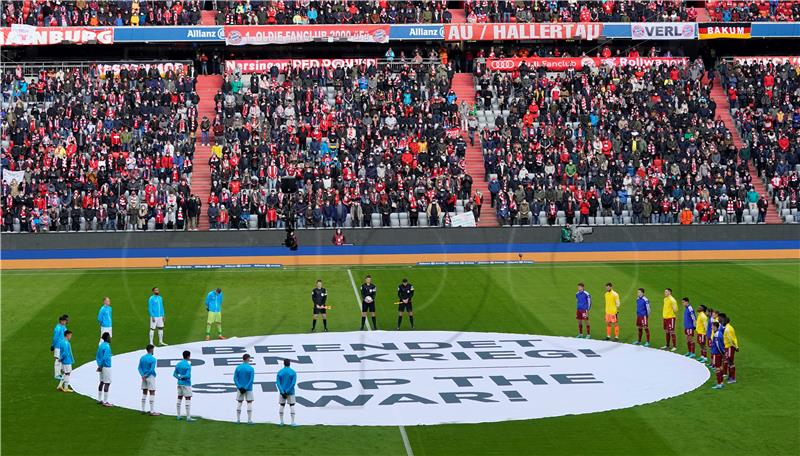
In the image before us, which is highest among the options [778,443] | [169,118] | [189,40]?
[189,40]

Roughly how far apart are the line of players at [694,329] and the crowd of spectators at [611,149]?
795 inches

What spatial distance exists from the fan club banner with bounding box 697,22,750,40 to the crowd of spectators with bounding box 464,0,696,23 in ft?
3.59

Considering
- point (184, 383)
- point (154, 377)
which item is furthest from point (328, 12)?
point (184, 383)

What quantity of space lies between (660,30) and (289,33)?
67.4 feet

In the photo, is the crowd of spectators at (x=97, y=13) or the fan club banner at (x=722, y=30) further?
the fan club banner at (x=722, y=30)

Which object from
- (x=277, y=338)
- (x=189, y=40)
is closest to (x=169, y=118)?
(x=189, y=40)

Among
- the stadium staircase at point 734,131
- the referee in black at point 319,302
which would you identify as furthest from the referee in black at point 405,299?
the stadium staircase at point 734,131

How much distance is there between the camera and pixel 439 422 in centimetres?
2220

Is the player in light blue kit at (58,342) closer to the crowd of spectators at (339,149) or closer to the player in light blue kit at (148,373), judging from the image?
the player in light blue kit at (148,373)

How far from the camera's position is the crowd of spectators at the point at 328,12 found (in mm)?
65188

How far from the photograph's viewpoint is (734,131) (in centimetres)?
6075

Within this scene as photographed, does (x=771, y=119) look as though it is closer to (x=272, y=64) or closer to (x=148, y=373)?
(x=272, y=64)

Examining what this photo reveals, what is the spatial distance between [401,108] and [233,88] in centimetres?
912

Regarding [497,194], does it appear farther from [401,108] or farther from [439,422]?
[439,422]
